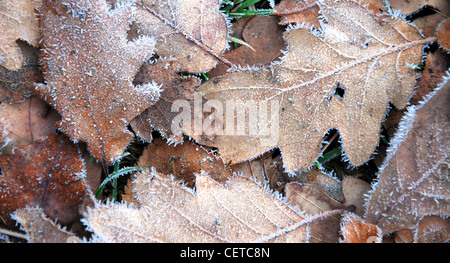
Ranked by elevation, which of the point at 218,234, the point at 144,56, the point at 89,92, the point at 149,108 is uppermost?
the point at 144,56

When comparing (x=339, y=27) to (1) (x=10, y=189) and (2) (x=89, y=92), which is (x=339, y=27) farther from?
(1) (x=10, y=189)

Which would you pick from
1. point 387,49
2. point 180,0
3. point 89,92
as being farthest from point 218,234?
point 387,49

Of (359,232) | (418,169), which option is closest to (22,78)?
(359,232)

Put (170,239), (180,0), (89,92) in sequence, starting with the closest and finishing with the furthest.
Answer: (170,239)
(89,92)
(180,0)

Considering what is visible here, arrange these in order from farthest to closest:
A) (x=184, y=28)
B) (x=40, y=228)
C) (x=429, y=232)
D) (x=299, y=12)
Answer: (x=299, y=12), (x=184, y=28), (x=429, y=232), (x=40, y=228)

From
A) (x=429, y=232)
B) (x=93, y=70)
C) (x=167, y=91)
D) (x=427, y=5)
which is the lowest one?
(x=429, y=232)

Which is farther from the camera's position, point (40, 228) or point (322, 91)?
point (322, 91)

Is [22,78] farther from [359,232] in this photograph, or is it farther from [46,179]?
[359,232]
